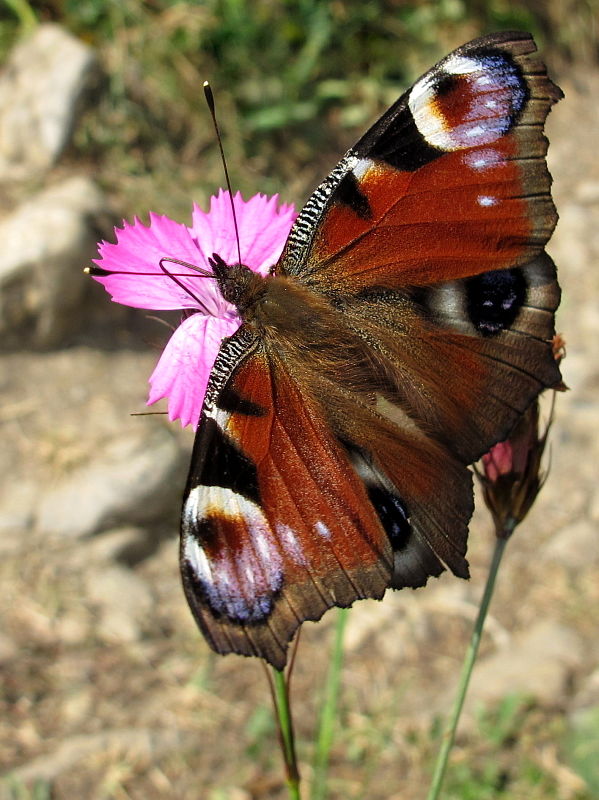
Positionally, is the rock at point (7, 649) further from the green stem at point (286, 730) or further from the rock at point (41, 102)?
the rock at point (41, 102)

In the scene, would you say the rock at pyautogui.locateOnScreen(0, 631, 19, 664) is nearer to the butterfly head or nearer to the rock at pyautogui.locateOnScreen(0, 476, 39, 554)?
the rock at pyautogui.locateOnScreen(0, 476, 39, 554)

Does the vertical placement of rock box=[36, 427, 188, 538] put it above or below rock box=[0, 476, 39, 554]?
below

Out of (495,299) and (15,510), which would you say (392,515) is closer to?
(495,299)

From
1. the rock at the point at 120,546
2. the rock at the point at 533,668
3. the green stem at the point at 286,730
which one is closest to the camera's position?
the green stem at the point at 286,730

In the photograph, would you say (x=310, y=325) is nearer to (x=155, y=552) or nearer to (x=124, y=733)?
(x=124, y=733)

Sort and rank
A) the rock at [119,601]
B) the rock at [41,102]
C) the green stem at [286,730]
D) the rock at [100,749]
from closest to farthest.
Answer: the green stem at [286,730] → the rock at [100,749] → the rock at [119,601] → the rock at [41,102]

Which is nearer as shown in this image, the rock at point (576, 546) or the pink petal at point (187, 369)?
the pink petal at point (187, 369)

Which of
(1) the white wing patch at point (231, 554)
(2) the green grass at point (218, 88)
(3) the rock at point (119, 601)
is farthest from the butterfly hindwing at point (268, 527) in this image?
(2) the green grass at point (218, 88)

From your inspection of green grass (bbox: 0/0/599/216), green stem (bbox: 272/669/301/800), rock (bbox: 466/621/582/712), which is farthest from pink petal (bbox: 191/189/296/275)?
green grass (bbox: 0/0/599/216)
